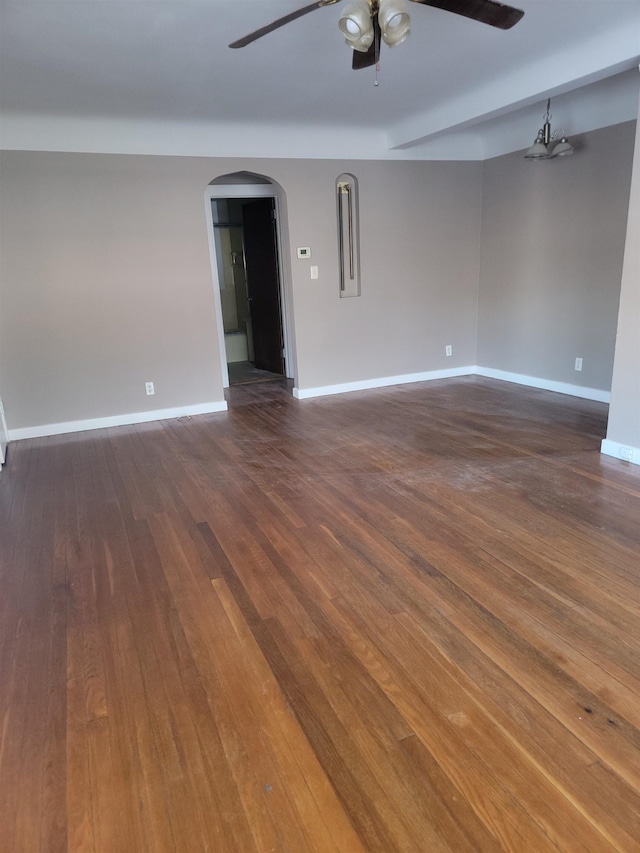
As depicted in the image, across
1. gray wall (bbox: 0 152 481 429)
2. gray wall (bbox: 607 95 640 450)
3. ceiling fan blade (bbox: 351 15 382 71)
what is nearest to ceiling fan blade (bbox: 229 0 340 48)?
ceiling fan blade (bbox: 351 15 382 71)

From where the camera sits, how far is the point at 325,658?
74.4 inches

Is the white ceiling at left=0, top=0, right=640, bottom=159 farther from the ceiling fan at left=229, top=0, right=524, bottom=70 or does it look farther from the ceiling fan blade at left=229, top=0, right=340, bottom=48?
the ceiling fan at left=229, top=0, right=524, bottom=70

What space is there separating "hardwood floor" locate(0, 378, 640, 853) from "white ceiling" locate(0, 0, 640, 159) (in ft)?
8.26

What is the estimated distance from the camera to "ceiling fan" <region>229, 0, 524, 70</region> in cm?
214

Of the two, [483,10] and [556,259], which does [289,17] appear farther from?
[556,259]

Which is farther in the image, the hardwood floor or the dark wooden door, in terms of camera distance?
the dark wooden door

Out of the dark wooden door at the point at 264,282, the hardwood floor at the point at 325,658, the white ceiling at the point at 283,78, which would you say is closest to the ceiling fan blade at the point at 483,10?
the white ceiling at the point at 283,78

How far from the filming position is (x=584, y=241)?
16.3ft

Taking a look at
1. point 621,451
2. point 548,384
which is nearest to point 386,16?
point 621,451

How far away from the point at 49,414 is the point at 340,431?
2515mm

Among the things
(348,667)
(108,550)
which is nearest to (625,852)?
(348,667)

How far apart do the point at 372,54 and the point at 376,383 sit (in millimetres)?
3675

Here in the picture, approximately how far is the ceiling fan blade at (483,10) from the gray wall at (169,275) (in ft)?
9.93

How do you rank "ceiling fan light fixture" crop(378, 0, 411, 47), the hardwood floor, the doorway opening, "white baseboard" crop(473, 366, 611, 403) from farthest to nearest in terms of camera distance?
the doorway opening
"white baseboard" crop(473, 366, 611, 403)
"ceiling fan light fixture" crop(378, 0, 411, 47)
the hardwood floor
